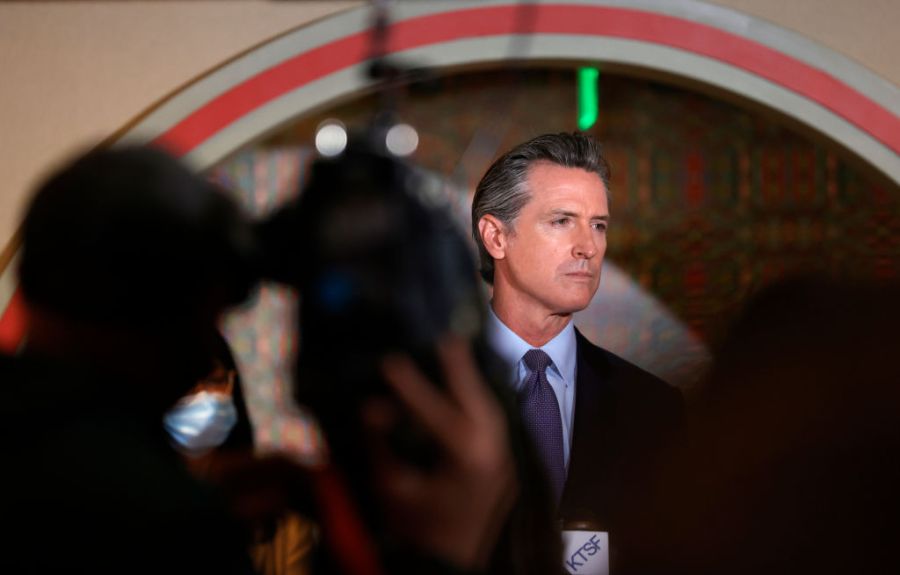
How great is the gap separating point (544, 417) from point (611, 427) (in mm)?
142

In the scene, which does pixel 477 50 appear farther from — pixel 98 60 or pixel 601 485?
pixel 601 485

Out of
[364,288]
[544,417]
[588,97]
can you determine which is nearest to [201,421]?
[544,417]

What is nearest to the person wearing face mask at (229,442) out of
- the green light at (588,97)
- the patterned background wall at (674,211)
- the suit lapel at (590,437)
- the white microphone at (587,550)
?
the white microphone at (587,550)

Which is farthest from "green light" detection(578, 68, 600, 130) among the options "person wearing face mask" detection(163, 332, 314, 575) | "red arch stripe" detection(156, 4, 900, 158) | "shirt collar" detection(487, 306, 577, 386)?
"person wearing face mask" detection(163, 332, 314, 575)

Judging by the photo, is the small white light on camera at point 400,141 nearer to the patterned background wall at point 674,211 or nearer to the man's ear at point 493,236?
the man's ear at point 493,236

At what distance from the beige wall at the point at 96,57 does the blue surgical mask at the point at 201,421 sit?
3.30 feet

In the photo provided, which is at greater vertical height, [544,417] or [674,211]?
[674,211]

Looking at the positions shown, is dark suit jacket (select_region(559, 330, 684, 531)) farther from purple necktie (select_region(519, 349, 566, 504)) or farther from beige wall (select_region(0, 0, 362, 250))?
beige wall (select_region(0, 0, 362, 250))

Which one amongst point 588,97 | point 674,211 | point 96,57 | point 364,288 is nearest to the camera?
point 364,288

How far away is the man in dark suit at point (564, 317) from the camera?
7.62 feet

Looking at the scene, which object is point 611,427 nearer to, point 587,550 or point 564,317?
point 564,317

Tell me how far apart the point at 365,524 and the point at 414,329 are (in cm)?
22

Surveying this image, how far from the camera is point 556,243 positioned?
2428mm

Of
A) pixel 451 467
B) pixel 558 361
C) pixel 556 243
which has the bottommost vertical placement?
pixel 451 467
